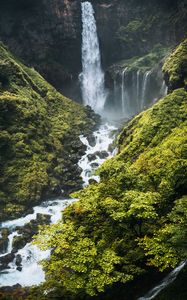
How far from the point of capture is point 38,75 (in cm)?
6181

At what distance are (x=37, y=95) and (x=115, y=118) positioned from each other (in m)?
16.0

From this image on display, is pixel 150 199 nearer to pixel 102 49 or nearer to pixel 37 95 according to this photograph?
pixel 37 95

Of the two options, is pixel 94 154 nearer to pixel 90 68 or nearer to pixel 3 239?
pixel 3 239

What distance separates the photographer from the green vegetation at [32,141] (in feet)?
134

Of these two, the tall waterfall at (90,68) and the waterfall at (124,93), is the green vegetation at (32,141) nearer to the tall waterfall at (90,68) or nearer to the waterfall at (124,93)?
the waterfall at (124,93)

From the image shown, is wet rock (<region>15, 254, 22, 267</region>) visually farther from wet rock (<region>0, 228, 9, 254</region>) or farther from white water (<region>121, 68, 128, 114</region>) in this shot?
white water (<region>121, 68, 128, 114</region>)

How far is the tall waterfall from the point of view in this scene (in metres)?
71.9

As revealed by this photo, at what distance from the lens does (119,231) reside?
58.1 ft

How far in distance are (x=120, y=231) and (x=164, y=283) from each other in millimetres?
2998

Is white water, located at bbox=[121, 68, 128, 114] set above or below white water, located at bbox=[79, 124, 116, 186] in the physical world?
above

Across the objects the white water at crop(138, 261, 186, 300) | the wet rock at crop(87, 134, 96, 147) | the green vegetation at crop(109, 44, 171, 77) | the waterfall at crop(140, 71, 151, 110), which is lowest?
the white water at crop(138, 261, 186, 300)

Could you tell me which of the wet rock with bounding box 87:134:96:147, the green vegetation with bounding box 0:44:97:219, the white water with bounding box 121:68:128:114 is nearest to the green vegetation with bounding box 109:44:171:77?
the white water with bounding box 121:68:128:114

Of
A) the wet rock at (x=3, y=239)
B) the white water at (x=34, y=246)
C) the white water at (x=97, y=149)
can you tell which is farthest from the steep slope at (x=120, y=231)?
the white water at (x=97, y=149)

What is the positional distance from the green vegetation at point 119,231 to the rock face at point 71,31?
4395cm
